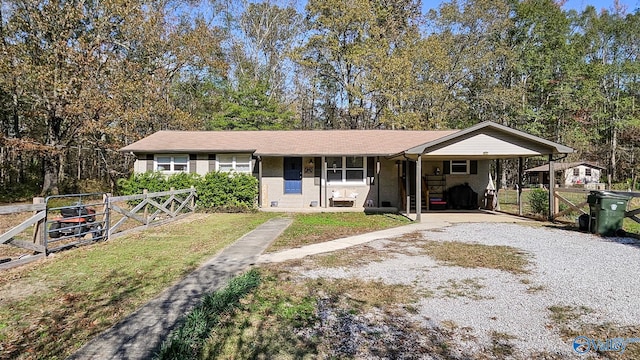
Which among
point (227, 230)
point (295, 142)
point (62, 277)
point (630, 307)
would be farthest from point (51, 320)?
point (295, 142)

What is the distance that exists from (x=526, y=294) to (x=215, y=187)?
12386mm

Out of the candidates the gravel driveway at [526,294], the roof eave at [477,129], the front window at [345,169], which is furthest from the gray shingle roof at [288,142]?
the gravel driveway at [526,294]

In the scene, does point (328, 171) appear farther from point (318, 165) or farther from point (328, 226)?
point (328, 226)

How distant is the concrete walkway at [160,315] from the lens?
122 inches

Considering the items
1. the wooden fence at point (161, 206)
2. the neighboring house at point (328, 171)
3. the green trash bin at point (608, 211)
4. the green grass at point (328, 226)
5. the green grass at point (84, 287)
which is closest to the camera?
the green grass at point (84, 287)

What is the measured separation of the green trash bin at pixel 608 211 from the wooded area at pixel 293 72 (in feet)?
59.2

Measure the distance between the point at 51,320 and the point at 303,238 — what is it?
17.9ft

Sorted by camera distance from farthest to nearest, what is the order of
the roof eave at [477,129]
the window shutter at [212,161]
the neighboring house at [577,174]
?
the neighboring house at [577,174], the window shutter at [212,161], the roof eave at [477,129]

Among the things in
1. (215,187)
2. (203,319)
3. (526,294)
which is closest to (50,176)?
(215,187)

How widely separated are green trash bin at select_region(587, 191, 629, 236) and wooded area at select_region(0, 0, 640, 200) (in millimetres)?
18035

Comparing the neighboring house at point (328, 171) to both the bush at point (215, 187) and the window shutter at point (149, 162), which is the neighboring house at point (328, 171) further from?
the bush at point (215, 187)

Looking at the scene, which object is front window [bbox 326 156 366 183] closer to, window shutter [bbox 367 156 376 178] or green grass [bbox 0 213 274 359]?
window shutter [bbox 367 156 376 178]

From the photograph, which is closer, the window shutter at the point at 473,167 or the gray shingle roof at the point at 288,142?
the gray shingle roof at the point at 288,142

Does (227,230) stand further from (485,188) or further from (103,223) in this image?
(485,188)
